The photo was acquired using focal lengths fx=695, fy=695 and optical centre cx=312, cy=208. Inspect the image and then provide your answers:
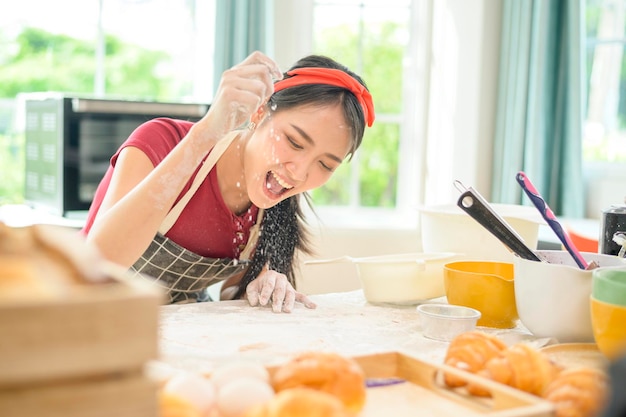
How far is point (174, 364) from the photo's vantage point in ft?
3.27

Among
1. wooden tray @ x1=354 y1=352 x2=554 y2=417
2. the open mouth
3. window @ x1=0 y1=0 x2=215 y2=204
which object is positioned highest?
window @ x1=0 y1=0 x2=215 y2=204

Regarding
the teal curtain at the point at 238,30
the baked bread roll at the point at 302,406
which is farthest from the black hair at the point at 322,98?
the teal curtain at the point at 238,30

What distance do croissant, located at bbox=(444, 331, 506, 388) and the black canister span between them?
605mm

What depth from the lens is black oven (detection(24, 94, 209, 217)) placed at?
9.22 ft

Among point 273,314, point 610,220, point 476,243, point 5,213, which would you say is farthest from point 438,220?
point 5,213

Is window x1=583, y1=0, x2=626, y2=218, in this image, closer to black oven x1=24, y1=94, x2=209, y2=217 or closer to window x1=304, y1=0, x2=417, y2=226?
window x1=304, y1=0, x2=417, y2=226

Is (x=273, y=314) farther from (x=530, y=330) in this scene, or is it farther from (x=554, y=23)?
(x=554, y=23)

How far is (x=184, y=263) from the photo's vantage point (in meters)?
1.65

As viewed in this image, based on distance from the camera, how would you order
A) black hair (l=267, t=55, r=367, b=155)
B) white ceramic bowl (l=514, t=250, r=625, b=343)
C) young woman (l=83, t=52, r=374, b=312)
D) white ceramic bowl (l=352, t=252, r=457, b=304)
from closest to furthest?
1. white ceramic bowl (l=514, t=250, r=625, b=343)
2. young woman (l=83, t=52, r=374, b=312)
3. white ceramic bowl (l=352, t=252, r=457, b=304)
4. black hair (l=267, t=55, r=367, b=155)

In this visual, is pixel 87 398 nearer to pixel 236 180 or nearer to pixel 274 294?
pixel 274 294

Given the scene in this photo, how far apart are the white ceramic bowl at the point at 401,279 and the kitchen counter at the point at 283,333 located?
0.02 metres

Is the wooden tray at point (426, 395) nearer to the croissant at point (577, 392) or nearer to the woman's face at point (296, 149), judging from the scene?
the croissant at point (577, 392)

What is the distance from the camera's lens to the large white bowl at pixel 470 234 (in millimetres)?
1615

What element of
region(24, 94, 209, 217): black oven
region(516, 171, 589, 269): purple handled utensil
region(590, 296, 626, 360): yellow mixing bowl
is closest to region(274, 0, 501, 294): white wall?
region(24, 94, 209, 217): black oven
